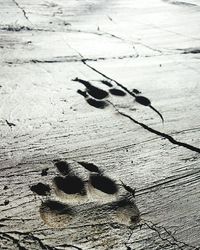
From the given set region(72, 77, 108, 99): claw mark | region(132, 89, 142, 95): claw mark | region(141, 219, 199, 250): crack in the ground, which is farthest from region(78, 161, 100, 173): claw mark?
region(132, 89, 142, 95): claw mark

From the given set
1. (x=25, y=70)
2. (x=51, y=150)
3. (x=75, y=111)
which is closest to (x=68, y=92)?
(x=75, y=111)

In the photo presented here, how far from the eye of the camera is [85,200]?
158 centimetres

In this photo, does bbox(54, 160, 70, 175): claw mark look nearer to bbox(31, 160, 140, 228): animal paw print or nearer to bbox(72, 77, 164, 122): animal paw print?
bbox(31, 160, 140, 228): animal paw print

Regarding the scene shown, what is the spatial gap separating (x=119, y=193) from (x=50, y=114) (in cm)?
79

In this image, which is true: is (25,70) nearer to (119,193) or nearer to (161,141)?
(161,141)

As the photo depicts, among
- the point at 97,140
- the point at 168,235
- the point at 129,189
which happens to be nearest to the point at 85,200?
the point at 129,189

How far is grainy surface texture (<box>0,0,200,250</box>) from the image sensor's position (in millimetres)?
1469

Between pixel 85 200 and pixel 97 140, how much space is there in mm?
504

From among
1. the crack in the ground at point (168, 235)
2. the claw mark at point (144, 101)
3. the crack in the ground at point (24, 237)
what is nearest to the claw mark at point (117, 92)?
the claw mark at point (144, 101)

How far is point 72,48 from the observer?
3270 mm

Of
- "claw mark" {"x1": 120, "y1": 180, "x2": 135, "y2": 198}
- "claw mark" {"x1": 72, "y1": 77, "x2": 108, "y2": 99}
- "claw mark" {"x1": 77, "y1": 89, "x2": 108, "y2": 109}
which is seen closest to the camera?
"claw mark" {"x1": 120, "y1": 180, "x2": 135, "y2": 198}

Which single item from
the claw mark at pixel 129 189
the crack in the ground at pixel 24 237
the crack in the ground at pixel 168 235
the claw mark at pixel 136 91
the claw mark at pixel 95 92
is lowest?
the crack in the ground at pixel 168 235

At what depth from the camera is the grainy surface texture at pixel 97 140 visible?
1.47m

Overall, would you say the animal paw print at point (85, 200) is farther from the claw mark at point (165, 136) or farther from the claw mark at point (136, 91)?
the claw mark at point (136, 91)
